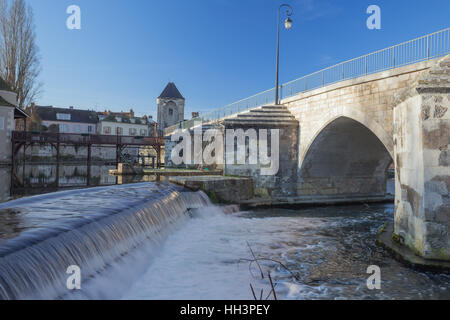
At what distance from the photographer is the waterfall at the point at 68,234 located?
11.4 feet

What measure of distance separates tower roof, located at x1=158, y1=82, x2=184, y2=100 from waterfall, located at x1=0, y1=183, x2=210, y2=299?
143 ft

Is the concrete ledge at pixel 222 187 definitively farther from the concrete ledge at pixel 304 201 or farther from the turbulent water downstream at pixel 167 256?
the turbulent water downstream at pixel 167 256

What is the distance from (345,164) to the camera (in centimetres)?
1366

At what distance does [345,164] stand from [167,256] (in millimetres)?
10307

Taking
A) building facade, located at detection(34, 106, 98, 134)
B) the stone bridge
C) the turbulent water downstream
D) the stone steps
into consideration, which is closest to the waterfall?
the turbulent water downstream

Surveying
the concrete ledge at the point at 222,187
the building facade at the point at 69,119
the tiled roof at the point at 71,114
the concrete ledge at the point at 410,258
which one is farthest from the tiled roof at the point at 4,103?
the tiled roof at the point at 71,114

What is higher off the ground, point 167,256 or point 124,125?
point 124,125

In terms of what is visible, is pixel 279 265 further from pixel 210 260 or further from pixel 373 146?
pixel 373 146

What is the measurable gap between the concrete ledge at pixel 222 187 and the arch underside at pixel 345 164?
2670 millimetres

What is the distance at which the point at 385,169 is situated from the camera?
46.7ft

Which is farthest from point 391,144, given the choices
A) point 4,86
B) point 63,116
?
point 63,116

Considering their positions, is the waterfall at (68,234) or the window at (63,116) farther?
the window at (63,116)
